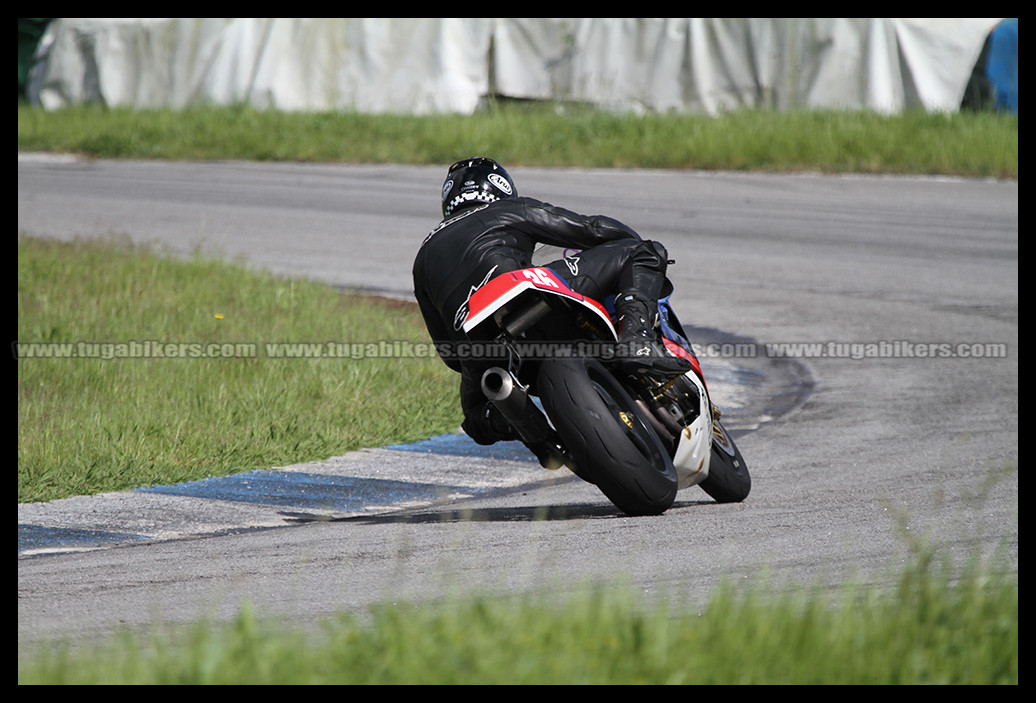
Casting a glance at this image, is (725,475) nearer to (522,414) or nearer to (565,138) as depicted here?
(522,414)

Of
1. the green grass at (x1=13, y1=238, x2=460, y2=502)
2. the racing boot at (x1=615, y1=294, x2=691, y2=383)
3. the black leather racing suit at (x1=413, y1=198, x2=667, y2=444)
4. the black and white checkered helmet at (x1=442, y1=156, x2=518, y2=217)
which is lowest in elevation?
the green grass at (x1=13, y1=238, x2=460, y2=502)

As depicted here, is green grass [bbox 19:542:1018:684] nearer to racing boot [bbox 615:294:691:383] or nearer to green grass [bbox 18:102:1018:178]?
racing boot [bbox 615:294:691:383]

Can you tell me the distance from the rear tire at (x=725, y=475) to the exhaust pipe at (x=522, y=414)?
2.64ft

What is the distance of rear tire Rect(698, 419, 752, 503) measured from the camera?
17.4ft

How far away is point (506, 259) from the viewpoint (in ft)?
16.0

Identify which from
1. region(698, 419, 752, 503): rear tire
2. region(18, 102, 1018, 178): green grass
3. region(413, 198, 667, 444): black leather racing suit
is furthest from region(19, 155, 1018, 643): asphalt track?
region(413, 198, 667, 444): black leather racing suit

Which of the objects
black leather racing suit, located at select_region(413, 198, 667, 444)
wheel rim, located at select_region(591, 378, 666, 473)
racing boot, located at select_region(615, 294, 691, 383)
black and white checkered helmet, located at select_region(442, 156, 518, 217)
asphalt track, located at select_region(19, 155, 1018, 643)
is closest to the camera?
asphalt track, located at select_region(19, 155, 1018, 643)

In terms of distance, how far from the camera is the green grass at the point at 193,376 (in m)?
6.19

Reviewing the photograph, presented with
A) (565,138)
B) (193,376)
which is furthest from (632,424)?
(565,138)

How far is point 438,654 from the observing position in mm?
2623

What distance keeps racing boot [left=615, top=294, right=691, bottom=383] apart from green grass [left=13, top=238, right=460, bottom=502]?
2.21 meters

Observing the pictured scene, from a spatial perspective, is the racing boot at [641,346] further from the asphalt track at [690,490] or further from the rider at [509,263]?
the asphalt track at [690,490]
